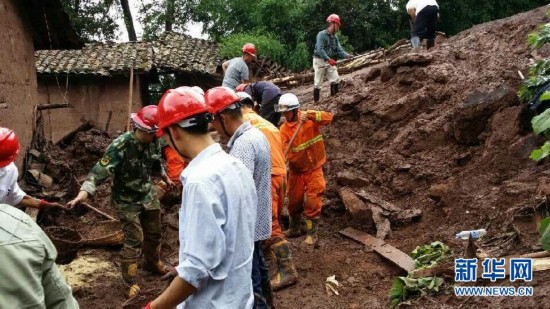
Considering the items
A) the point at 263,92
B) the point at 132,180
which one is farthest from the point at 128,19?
the point at 132,180

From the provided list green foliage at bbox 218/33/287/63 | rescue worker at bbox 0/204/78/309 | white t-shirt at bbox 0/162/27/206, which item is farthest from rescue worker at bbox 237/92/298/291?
green foliage at bbox 218/33/287/63

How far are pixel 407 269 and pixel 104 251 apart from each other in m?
3.99

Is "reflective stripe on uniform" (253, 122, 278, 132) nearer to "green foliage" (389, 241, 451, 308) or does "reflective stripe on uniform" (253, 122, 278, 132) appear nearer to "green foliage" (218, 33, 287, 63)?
"green foliage" (389, 241, 451, 308)

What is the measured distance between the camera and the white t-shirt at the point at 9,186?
433 cm

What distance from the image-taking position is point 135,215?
520 centimetres

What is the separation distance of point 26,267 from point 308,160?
189 inches

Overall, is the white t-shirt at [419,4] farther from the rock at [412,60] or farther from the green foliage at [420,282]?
the green foliage at [420,282]

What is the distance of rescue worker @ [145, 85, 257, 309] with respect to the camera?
6.67ft

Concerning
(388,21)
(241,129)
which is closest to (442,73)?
(241,129)

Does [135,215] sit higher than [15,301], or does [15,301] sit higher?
[15,301]

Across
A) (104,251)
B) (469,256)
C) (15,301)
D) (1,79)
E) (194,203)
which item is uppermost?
(1,79)

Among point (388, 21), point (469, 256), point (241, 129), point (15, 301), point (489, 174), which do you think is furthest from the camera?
point (388, 21)

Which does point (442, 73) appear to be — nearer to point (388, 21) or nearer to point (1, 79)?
point (1, 79)

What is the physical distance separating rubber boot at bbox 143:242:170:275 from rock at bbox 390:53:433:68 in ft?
18.6
